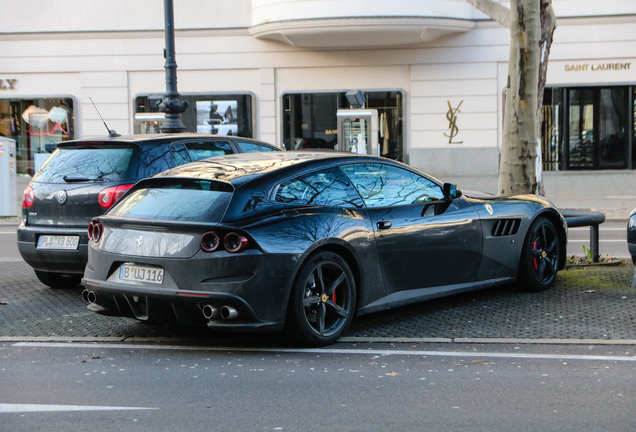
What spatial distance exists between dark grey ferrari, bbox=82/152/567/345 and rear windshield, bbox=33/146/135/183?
1.40 m

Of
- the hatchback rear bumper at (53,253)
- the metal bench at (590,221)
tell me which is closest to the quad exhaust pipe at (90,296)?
the hatchback rear bumper at (53,253)

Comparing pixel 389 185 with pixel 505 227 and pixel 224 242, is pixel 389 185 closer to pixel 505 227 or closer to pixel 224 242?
pixel 505 227

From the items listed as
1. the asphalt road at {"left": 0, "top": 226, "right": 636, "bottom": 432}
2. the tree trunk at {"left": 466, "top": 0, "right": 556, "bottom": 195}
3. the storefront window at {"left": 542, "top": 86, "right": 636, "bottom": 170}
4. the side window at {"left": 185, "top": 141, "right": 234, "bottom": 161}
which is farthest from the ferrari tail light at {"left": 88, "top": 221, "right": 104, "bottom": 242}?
the storefront window at {"left": 542, "top": 86, "right": 636, "bottom": 170}

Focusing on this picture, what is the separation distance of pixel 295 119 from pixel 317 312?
63.3 feet

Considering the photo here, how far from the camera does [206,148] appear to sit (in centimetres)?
865

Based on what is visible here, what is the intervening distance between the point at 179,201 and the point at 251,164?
70cm

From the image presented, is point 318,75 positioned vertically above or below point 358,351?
above

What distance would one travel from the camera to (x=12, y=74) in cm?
2531

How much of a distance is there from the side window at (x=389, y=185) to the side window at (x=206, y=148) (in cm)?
236

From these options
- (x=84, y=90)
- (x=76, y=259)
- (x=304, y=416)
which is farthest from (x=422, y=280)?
(x=84, y=90)

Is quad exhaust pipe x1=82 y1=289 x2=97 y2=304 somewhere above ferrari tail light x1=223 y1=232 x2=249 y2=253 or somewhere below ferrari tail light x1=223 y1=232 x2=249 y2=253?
below

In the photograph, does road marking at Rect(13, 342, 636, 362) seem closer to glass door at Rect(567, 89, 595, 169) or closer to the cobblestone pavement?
the cobblestone pavement

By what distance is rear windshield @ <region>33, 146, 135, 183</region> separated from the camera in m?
7.82

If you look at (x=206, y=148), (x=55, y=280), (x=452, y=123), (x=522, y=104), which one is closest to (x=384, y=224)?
(x=206, y=148)
